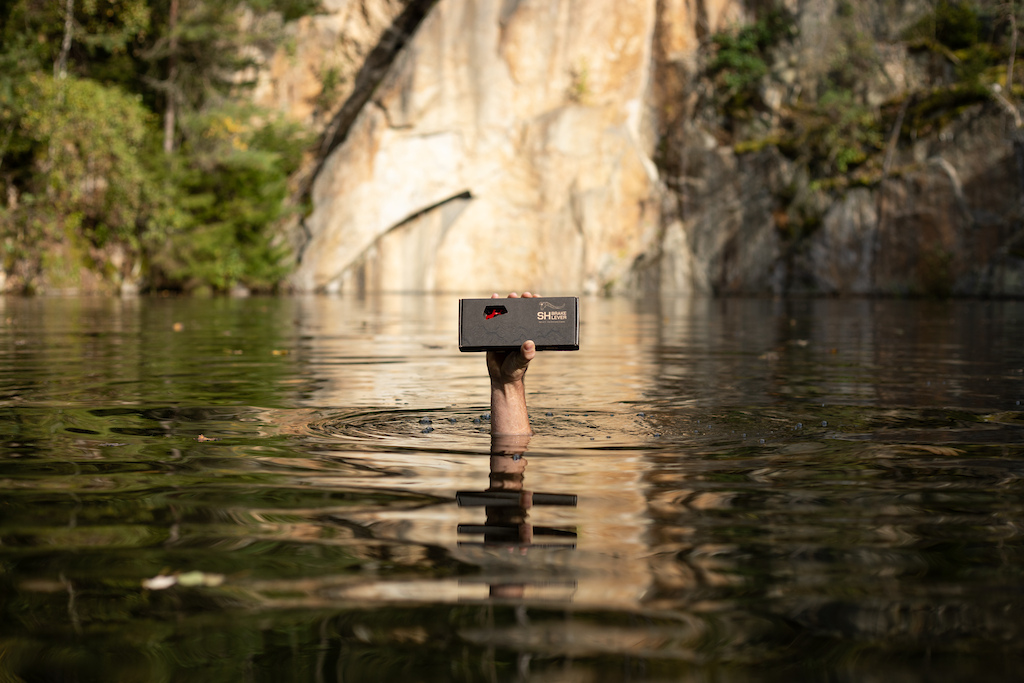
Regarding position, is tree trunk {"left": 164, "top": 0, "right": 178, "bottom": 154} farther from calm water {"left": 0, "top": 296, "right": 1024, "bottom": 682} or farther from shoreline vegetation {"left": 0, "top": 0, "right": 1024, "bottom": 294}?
calm water {"left": 0, "top": 296, "right": 1024, "bottom": 682}

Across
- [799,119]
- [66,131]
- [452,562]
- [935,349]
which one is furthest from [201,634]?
[799,119]

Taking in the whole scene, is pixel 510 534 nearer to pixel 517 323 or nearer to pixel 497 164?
pixel 517 323

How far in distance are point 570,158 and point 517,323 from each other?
36713 mm

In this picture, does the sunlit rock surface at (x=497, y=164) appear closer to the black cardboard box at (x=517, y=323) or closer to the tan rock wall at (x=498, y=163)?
the tan rock wall at (x=498, y=163)

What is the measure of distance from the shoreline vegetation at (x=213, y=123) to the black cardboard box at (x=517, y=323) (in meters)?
26.8

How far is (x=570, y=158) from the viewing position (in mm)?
40562

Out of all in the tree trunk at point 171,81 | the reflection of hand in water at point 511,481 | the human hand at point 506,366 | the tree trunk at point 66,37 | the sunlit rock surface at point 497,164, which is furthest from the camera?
the sunlit rock surface at point 497,164

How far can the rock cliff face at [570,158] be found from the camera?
123 feet

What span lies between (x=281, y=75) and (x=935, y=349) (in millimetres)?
34847

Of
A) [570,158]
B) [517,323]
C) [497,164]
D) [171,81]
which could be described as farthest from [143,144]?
[517,323]

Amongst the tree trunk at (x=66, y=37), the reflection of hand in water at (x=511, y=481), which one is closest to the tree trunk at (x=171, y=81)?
the tree trunk at (x=66, y=37)

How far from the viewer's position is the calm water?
82.4 inches

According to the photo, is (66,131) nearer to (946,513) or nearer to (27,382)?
(27,382)

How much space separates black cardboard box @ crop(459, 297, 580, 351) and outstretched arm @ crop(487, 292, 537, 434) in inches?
8.4
